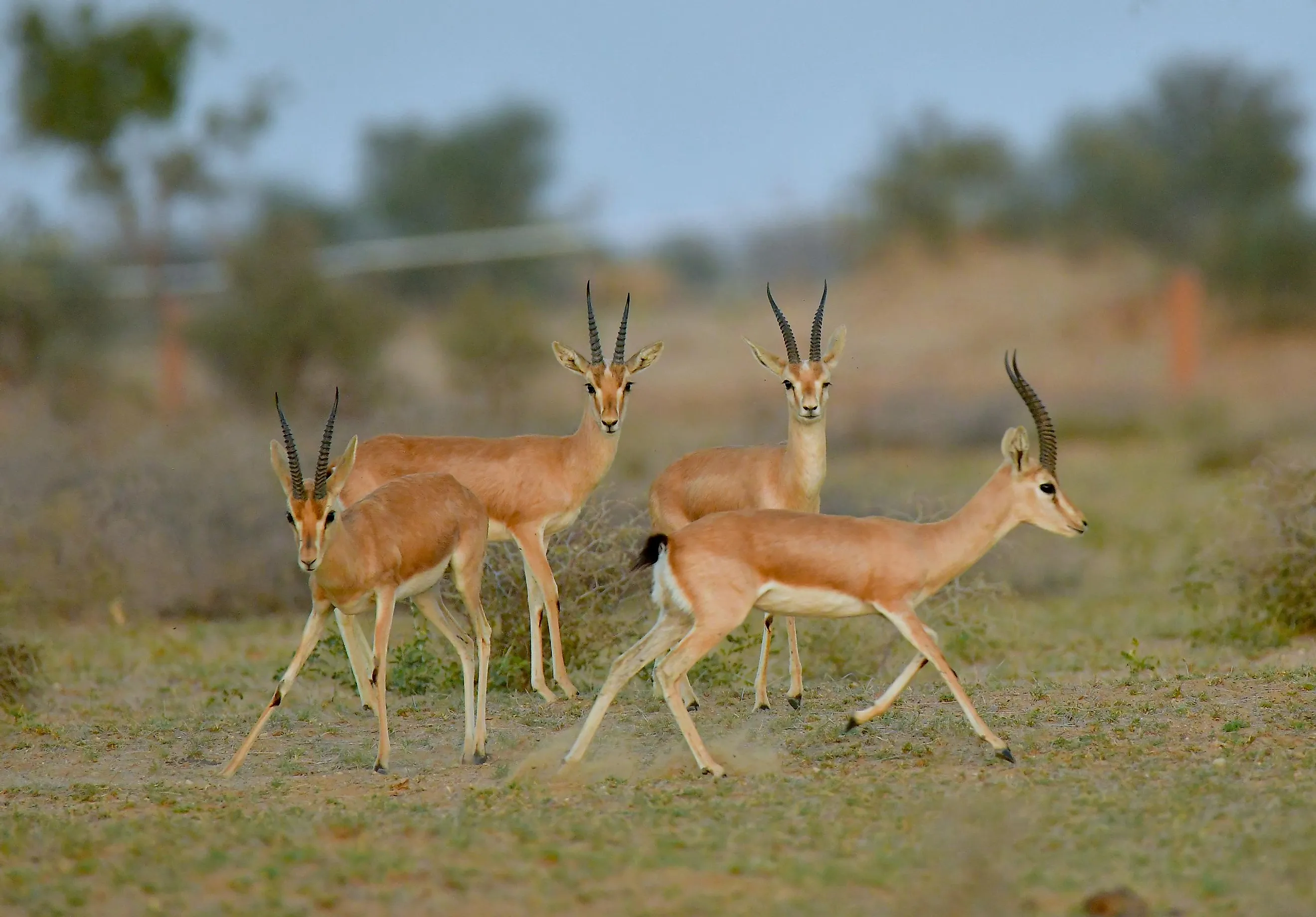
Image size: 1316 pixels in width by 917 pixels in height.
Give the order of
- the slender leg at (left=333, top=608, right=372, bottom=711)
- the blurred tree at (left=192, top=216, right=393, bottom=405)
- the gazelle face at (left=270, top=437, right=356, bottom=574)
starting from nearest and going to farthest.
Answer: the gazelle face at (left=270, top=437, right=356, bottom=574) < the slender leg at (left=333, top=608, right=372, bottom=711) < the blurred tree at (left=192, top=216, right=393, bottom=405)

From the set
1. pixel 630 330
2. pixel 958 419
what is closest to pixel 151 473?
pixel 958 419

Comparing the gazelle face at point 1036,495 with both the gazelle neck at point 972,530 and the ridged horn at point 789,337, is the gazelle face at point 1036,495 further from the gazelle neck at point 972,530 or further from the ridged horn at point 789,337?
the ridged horn at point 789,337

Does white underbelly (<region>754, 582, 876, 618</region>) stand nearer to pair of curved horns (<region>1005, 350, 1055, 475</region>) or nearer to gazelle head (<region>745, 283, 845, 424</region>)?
pair of curved horns (<region>1005, 350, 1055, 475</region>)

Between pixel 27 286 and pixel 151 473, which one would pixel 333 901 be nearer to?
pixel 151 473

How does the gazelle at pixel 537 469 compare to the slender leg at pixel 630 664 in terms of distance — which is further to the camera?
the gazelle at pixel 537 469

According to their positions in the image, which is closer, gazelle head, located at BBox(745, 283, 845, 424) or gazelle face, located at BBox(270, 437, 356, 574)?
gazelle face, located at BBox(270, 437, 356, 574)

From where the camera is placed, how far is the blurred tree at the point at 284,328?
23.7m

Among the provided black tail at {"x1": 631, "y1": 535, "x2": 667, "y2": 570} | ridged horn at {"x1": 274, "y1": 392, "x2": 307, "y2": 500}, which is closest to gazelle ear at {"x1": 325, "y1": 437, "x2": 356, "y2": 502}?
ridged horn at {"x1": 274, "y1": 392, "x2": 307, "y2": 500}

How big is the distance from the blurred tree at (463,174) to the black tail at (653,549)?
134 ft

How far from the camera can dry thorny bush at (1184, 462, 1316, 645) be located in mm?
11320

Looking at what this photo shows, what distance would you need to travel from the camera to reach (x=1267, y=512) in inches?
450

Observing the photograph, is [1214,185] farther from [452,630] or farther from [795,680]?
[452,630]

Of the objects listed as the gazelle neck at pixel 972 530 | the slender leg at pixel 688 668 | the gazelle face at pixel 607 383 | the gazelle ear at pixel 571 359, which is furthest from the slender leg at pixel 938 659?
the gazelle ear at pixel 571 359

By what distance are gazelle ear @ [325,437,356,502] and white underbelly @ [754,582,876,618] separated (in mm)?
1986
